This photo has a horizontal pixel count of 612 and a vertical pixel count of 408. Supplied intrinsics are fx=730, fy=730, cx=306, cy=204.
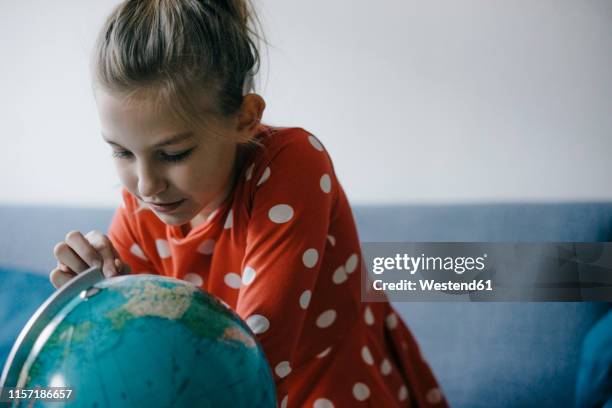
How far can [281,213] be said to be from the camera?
923mm

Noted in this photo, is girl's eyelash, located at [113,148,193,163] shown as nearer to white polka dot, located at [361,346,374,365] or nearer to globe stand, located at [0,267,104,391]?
globe stand, located at [0,267,104,391]

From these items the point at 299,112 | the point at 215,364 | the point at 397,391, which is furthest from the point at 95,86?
the point at 299,112

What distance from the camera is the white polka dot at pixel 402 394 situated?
3.99 feet

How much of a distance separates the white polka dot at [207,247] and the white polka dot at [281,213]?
18 cm

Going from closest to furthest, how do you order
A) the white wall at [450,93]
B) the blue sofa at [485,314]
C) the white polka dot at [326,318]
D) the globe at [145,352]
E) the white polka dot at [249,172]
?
1. the globe at [145,352]
2. the white polka dot at [249,172]
3. the white polka dot at [326,318]
4. the blue sofa at [485,314]
5. the white wall at [450,93]

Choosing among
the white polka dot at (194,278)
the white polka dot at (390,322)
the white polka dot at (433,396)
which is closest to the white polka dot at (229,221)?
the white polka dot at (194,278)

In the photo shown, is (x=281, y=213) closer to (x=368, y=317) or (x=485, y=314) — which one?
(x=368, y=317)

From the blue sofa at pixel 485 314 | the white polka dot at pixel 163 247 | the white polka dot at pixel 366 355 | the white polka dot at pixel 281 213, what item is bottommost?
the blue sofa at pixel 485 314

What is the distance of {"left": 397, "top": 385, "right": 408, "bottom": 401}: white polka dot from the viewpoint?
3.99 feet

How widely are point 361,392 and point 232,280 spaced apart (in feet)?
0.83

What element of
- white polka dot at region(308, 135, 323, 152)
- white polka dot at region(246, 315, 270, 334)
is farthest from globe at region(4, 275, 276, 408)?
white polka dot at region(308, 135, 323, 152)

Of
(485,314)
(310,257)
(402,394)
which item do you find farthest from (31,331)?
(485,314)

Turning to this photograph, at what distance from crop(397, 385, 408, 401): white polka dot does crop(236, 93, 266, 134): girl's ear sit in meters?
0.53

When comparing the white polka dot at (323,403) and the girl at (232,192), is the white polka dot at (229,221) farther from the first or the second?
the white polka dot at (323,403)
